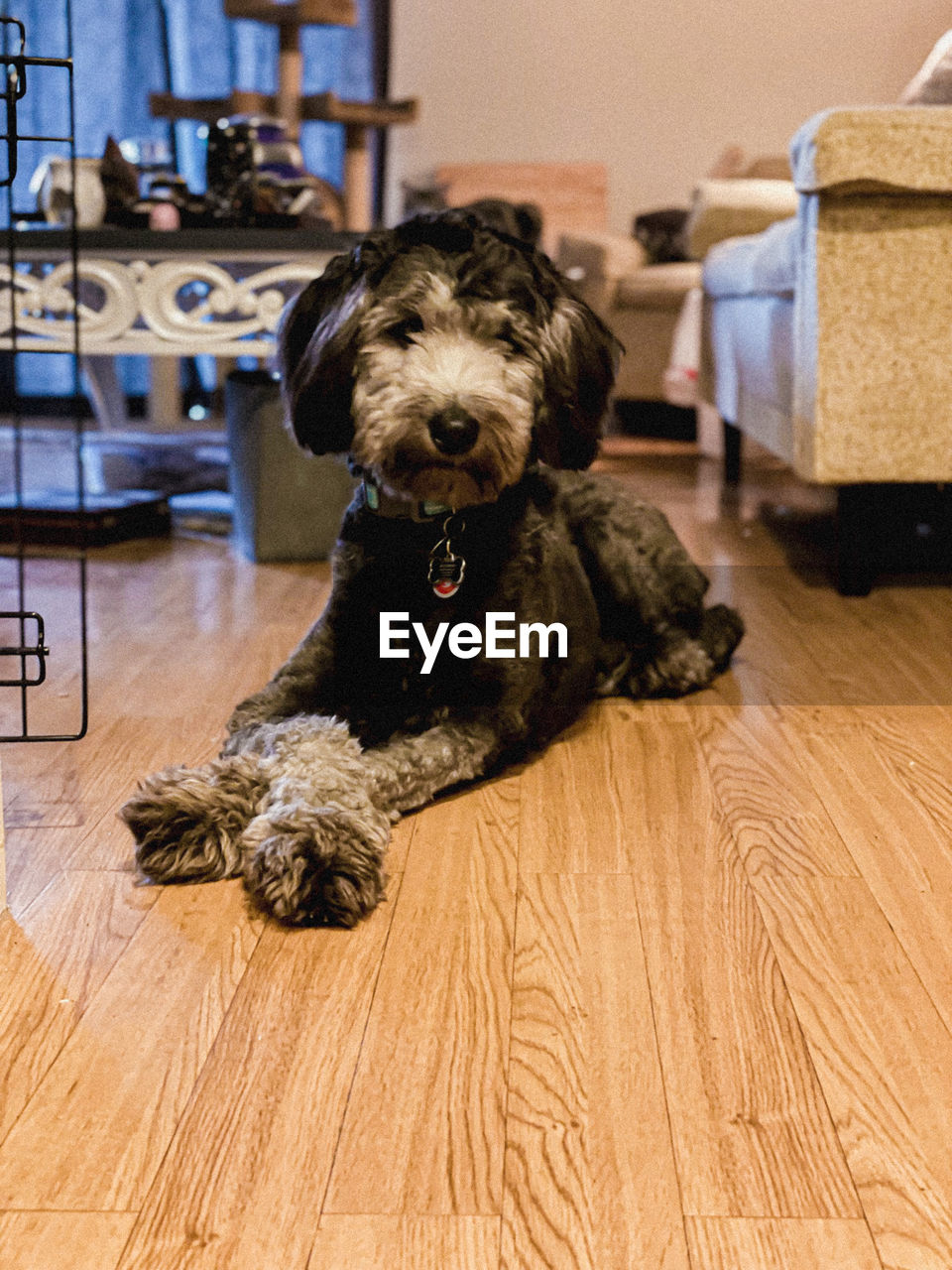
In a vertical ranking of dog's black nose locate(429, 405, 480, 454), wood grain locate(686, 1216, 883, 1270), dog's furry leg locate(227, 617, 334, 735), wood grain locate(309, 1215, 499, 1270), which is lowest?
wood grain locate(309, 1215, 499, 1270)

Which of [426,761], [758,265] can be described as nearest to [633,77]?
[758,265]

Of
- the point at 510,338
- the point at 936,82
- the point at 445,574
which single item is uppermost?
the point at 936,82

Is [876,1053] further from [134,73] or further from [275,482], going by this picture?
[134,73]

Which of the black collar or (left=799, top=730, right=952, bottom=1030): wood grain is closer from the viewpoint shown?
(left=799, top=730, right=952, bottom=1030): wood grain

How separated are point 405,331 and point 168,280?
180 centimetres

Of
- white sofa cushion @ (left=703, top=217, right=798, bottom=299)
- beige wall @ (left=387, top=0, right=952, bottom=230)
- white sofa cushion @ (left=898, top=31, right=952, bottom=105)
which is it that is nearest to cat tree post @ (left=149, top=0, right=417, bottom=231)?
beige wall @ (left=387, top=0, right=952, bottom=230)

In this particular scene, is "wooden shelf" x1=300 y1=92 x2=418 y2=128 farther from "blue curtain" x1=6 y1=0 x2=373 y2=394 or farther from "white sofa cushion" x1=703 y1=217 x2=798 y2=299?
"white sofa cushion" x1=703 y1=217 x2=798 y2=299

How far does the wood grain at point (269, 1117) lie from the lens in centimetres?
92

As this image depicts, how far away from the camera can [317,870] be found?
140 cm

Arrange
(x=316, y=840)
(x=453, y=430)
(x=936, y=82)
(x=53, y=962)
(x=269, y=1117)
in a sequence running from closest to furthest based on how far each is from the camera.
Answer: (x=269, y=1117), (x=53, y=962), (x=316, y=840), (x=453, y=430), (x=936, y=82)

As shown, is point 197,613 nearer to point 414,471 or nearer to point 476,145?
point 414,471

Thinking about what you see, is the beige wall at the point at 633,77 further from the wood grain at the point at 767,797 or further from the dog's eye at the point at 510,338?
the dog's eye at the point at 510,338

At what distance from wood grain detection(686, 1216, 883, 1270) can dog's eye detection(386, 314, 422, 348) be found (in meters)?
1.09

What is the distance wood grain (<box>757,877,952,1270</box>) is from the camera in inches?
37.4
